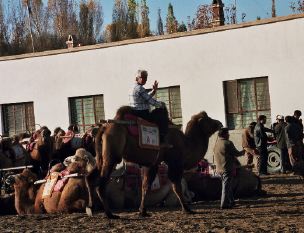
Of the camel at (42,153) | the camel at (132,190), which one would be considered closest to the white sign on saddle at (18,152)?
the camel at (42,153)

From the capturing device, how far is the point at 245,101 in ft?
89.6

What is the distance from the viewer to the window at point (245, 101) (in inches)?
1061

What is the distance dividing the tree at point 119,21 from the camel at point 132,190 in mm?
65491

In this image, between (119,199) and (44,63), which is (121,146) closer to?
Result: (119,199)

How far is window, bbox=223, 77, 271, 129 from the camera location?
88.4 feet

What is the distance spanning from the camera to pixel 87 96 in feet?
100

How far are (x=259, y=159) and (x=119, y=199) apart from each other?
8799 mm

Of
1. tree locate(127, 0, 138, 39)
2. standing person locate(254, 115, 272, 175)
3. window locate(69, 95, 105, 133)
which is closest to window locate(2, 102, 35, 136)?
window locate(69, 95, 105, 133)

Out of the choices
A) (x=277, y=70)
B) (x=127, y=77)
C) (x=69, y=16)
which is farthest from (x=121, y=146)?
(x=69, y=16)

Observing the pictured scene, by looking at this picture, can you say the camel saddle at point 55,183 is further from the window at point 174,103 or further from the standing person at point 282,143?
the window at point 174,103

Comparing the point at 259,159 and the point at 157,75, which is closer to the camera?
the point at 259,159

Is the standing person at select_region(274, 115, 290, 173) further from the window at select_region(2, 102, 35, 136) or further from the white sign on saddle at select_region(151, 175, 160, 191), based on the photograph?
the window at select_region(2, 102, 35, 136)

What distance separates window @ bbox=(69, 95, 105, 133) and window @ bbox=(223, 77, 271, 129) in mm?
5298

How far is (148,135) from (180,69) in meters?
14.8
